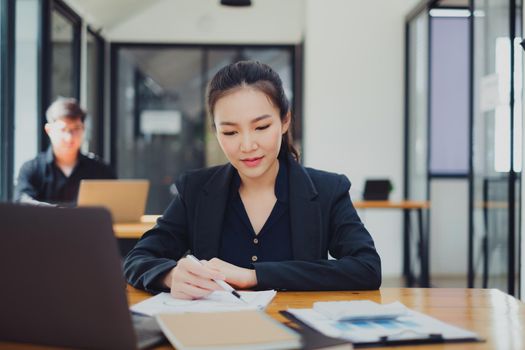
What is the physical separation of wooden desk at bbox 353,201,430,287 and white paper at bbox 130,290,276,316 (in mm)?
3773

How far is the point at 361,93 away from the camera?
6.82 metres

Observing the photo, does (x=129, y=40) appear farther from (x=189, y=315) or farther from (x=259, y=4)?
(x=189, y=315)

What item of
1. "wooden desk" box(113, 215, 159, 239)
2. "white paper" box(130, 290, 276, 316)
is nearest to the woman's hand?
"white paper" box(130, 290, 276, 316)

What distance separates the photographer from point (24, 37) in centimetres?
526

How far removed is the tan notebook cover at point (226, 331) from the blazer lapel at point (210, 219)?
0.76 metres

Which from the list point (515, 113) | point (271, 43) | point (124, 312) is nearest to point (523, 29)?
point (515, 113)

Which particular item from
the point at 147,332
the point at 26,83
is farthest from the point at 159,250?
the point at 26,83

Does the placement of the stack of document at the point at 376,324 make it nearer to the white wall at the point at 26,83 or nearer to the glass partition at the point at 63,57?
the white wall at the point at 26,83

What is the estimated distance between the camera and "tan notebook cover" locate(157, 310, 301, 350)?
95 cm

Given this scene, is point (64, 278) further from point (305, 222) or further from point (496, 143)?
point (496, 143)

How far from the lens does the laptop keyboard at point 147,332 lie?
3.44 ft

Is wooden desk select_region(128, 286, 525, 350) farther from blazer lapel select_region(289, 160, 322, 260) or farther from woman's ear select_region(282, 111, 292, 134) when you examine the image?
woman's ear select_region(282, 111, 292, 134)

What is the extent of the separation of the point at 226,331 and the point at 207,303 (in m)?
0.39

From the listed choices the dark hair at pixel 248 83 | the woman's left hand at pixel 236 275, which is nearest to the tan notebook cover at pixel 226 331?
the woman's left hand at pixel 236 275
